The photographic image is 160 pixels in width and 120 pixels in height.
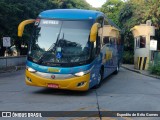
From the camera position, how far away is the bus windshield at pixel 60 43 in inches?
491

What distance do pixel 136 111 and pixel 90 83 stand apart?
342 cm

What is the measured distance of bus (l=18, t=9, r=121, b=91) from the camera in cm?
1231

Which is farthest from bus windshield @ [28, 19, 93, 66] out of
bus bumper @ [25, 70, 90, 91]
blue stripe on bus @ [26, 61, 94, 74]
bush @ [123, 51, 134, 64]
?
bush @ [123, 51, 134, 64]

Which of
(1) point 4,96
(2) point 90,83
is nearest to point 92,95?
(2) point 90,83

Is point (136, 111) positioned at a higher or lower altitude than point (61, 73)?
lower

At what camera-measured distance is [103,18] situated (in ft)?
50.4

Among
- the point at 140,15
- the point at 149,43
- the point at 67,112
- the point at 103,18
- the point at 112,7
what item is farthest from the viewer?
the point at 112,7

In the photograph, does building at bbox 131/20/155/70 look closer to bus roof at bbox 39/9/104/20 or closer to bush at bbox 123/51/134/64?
bush at bbox 123/51/134/64

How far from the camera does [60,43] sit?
12664 millimetres

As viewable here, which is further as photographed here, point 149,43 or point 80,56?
point 149,43

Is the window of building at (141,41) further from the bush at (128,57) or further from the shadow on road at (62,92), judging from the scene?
the shadow on road at (62,92)

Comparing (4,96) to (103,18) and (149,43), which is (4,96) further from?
(149,43)

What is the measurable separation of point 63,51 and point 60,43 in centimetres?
36

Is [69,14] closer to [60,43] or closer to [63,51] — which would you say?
[60,43]
